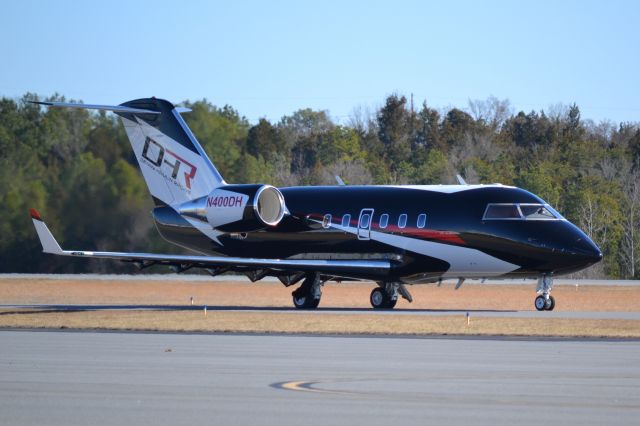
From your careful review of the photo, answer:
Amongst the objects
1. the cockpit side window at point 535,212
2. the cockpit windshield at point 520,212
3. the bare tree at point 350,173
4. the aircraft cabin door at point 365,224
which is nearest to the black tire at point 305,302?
the aircraft cabin door at point 365,224

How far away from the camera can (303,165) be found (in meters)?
85.8

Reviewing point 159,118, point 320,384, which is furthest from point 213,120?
point 320,384

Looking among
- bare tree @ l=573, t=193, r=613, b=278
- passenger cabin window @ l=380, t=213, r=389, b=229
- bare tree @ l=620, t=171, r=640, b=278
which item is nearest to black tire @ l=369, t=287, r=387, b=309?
passenger cabin window @ l=380, t=213, r=389, b=229

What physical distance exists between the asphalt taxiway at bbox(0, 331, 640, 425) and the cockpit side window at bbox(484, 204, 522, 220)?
9841 mm

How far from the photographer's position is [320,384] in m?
14.4

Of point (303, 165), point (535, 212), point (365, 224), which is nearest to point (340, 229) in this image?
point (365, 224)

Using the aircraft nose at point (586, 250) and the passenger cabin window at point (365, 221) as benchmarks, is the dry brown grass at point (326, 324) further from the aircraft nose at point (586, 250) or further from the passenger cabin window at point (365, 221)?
the passenger cabin window at point (365, 221)

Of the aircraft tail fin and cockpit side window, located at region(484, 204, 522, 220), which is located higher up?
the aircraft tail fin

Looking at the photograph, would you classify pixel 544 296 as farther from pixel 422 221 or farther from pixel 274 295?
pixel 274 295

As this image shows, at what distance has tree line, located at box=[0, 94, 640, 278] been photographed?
4622cm

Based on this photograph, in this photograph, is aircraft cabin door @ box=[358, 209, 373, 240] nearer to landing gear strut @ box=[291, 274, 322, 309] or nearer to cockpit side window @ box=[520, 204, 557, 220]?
landing gear strut @ box=[291, 274, 322, 309]

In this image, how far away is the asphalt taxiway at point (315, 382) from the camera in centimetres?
1186

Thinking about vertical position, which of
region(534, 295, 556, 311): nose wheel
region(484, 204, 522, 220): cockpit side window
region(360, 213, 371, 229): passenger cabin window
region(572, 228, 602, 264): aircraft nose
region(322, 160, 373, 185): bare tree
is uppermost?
region(322, 160, 373, 185): bare tree

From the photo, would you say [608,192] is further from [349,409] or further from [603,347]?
[349,409]
